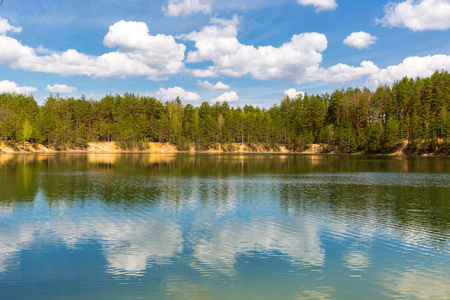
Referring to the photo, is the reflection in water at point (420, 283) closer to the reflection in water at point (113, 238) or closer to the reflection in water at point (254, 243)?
the reflection in water at point (254, 243)

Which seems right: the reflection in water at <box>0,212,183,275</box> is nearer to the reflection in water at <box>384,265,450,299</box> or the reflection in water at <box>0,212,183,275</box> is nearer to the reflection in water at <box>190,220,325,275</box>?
the reflection in water at <box>190,220,325,275</box>

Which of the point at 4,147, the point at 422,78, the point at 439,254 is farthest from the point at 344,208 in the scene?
the point at 422,78

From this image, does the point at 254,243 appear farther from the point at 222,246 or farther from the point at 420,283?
the point at 420,283

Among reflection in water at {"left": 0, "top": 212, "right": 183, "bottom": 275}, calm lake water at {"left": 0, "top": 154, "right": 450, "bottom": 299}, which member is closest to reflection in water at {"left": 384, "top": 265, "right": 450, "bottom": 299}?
calm lake water at {"left": 0, "top": 154, "right": 450, "bottom": 299}

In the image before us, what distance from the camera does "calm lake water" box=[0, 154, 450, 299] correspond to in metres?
14.9

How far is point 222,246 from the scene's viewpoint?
20.8 meters

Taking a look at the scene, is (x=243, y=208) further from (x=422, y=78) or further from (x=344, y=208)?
(x=422, y=78)

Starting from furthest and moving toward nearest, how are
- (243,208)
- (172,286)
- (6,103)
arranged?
(6,103) → (243,208) → (172,286)

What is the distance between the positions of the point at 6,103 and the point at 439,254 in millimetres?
218887

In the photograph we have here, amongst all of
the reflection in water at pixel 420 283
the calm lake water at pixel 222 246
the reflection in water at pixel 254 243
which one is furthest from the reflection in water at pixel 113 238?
the reflection in water at pixel 420 283

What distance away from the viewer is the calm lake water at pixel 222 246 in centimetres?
1495

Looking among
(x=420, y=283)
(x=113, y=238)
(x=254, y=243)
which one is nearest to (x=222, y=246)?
(x=254, y=243)

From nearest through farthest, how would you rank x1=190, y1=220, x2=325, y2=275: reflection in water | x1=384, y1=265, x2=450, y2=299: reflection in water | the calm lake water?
x1=384, y1=265, x2=450, y2=299: reflection in water
the calm lake water
x1=190, y1=220, x2=325, y2=275: reflection in water

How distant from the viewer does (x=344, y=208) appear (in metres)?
33.2
